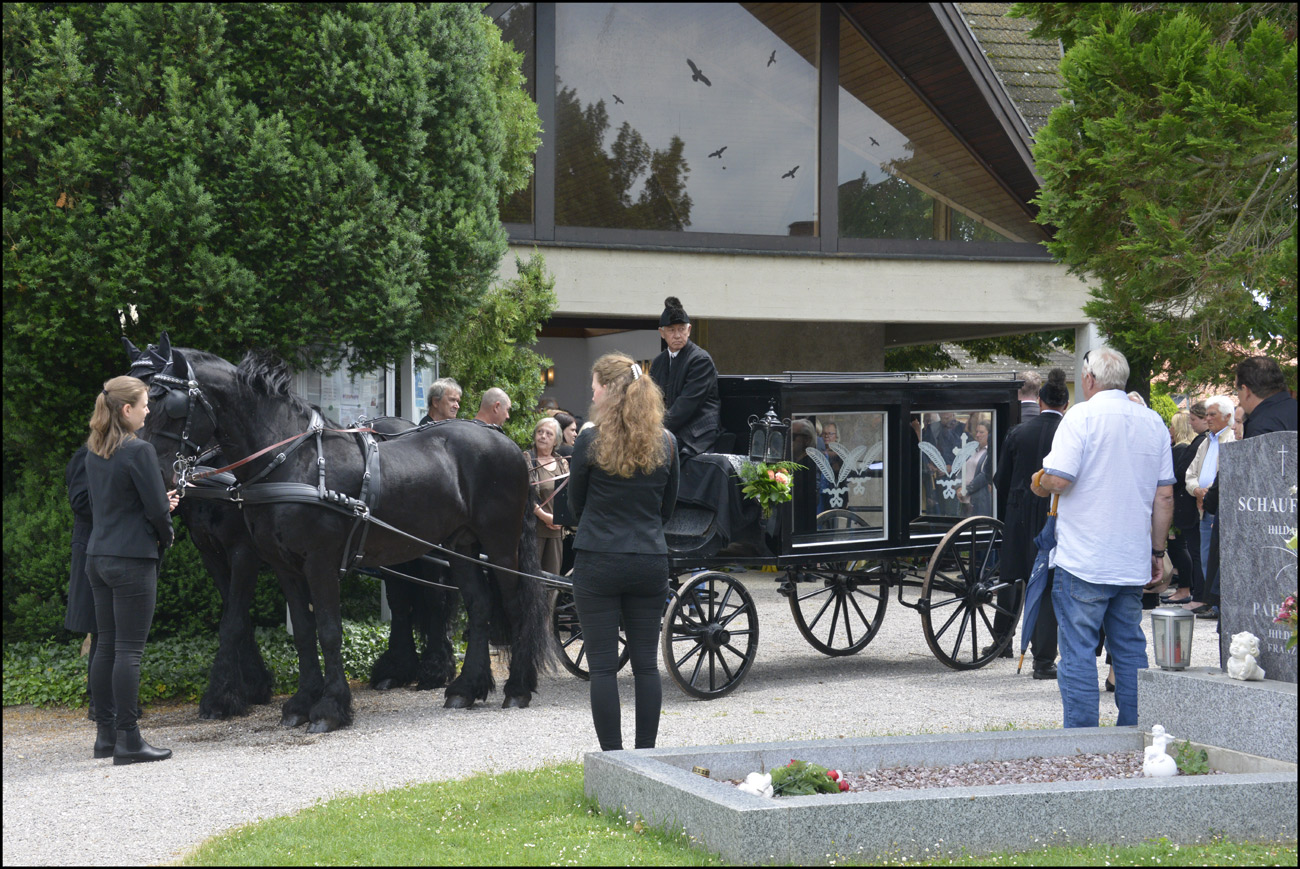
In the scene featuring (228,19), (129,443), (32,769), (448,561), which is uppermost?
(228,19)

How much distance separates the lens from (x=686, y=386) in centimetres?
838

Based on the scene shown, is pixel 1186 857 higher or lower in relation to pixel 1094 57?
lower

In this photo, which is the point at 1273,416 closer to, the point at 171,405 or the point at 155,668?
the point at 171,405

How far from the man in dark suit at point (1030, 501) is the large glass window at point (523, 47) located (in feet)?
21.0

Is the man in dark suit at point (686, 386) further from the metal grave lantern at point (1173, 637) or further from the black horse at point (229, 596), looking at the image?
the metal grave lantern at point (1173, 637)

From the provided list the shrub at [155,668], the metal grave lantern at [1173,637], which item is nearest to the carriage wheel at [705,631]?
the shrub at [155,668]

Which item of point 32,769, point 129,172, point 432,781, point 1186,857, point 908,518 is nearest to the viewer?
point 1186,857

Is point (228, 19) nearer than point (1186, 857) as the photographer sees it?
No

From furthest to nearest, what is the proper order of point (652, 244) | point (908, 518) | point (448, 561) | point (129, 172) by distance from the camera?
point (652, 244)
point (908, 518)
point (448, 561)
point (129, 172)

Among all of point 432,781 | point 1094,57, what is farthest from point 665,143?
point 432,781

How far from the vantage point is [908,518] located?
30.9ft

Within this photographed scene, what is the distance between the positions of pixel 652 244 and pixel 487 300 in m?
3.22

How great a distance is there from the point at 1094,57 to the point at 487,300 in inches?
234

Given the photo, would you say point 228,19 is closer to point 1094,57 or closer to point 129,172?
point 129,172
